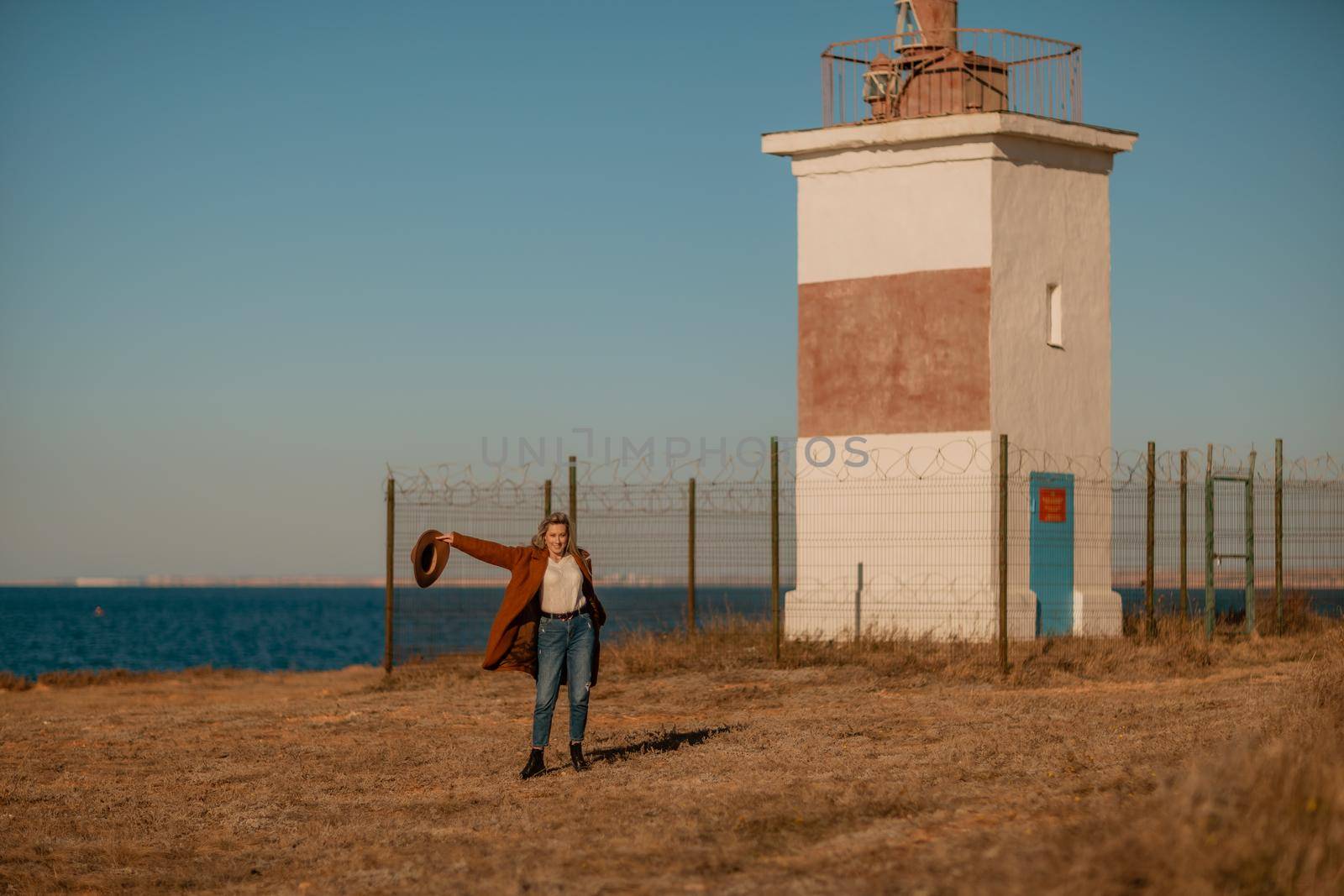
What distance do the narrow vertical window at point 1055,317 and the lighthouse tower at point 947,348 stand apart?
29 millimetres

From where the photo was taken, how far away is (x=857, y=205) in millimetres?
22703

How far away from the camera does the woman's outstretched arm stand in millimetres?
11500

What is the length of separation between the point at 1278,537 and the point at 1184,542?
1996 millimetres

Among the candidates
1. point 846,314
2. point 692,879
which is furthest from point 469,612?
point 692,879

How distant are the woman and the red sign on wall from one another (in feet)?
38.6

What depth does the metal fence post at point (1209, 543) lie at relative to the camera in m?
21.0

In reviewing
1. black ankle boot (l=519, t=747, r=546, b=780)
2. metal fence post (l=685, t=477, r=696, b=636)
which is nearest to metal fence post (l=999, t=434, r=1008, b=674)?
metal fence post (l=685, t=477, r=696, b=636)

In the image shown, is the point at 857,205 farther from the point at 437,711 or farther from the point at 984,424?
the point at 437,711

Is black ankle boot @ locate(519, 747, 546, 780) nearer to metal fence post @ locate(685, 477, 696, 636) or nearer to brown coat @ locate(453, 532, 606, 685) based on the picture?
brown coat @ locate(453, 532, 606, 685)

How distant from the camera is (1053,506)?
22.2m

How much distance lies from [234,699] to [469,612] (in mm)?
3457

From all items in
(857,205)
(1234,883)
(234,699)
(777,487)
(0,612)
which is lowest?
(0,612)

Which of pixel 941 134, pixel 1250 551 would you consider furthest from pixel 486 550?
pixel 1250 551

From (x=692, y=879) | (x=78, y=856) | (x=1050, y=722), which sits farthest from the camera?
(x=1050, y=722)
